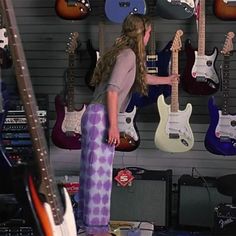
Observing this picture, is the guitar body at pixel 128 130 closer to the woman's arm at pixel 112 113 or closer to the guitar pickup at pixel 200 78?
the guitar pickup at pixel 200 78

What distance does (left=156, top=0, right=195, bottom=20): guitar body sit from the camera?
3.96 metres

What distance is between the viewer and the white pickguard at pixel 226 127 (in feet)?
13.2

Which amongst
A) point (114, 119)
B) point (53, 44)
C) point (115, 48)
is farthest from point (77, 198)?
point (53, 44)

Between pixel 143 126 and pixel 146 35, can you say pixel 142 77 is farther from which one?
pixel 143 126

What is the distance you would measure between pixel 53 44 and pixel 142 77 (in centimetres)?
158

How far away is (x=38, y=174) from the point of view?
1777 mm

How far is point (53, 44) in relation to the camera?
453cm

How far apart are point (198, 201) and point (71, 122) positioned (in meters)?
1.13

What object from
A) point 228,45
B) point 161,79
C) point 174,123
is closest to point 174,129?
point 174,123

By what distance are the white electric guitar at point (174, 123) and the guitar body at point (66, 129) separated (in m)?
0.64

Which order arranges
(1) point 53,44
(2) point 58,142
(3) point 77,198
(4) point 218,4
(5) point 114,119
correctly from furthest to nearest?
(1) point 53,44, (2) point 58,142, (4) point 218,4, (3) point 77,198, (5) point 114,119

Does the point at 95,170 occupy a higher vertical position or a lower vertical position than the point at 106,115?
lower

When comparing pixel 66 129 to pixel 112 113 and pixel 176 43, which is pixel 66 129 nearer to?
pixel 176 43

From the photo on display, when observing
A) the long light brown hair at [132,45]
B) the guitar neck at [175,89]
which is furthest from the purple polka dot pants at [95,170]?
the guitar neck at [175,89]
